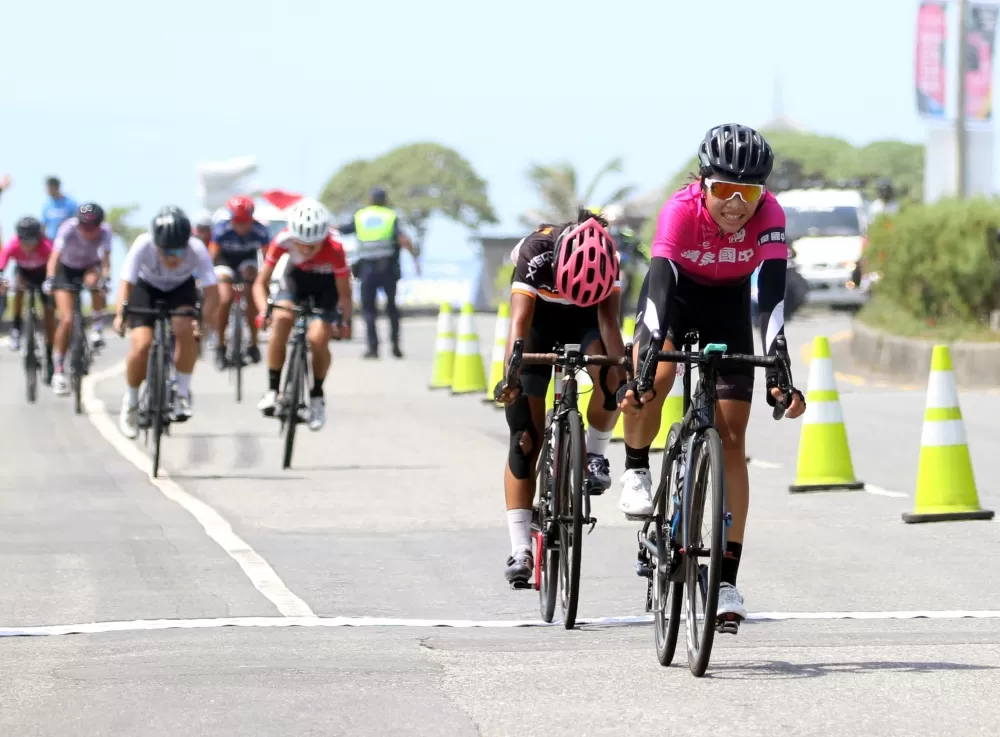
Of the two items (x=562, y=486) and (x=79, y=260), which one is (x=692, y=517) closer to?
(x=562, y=486)

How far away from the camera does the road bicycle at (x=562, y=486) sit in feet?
27.0

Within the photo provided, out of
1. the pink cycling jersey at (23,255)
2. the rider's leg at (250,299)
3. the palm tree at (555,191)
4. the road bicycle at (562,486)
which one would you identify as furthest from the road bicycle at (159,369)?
the palm tree at (555,191)

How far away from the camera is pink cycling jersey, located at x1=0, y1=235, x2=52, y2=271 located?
22.6m

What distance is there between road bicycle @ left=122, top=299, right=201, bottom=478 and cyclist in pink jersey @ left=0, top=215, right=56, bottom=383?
689cm

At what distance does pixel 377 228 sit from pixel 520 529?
2004 centimetres

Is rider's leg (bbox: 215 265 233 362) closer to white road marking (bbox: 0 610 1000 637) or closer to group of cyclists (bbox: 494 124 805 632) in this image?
group of cyclists (bbox: 494 124 805 632)

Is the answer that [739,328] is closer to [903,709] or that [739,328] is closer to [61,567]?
[903,709]

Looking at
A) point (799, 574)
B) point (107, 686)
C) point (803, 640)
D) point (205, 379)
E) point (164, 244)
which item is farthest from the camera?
point (205, 379)

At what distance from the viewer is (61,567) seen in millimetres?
10266

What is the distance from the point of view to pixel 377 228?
2861cm

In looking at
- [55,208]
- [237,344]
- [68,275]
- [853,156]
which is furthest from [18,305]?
[853,156]

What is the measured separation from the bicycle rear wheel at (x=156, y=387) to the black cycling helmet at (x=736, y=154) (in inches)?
305

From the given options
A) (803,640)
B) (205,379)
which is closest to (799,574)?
(803,640)

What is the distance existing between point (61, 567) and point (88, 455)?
6233 mm
